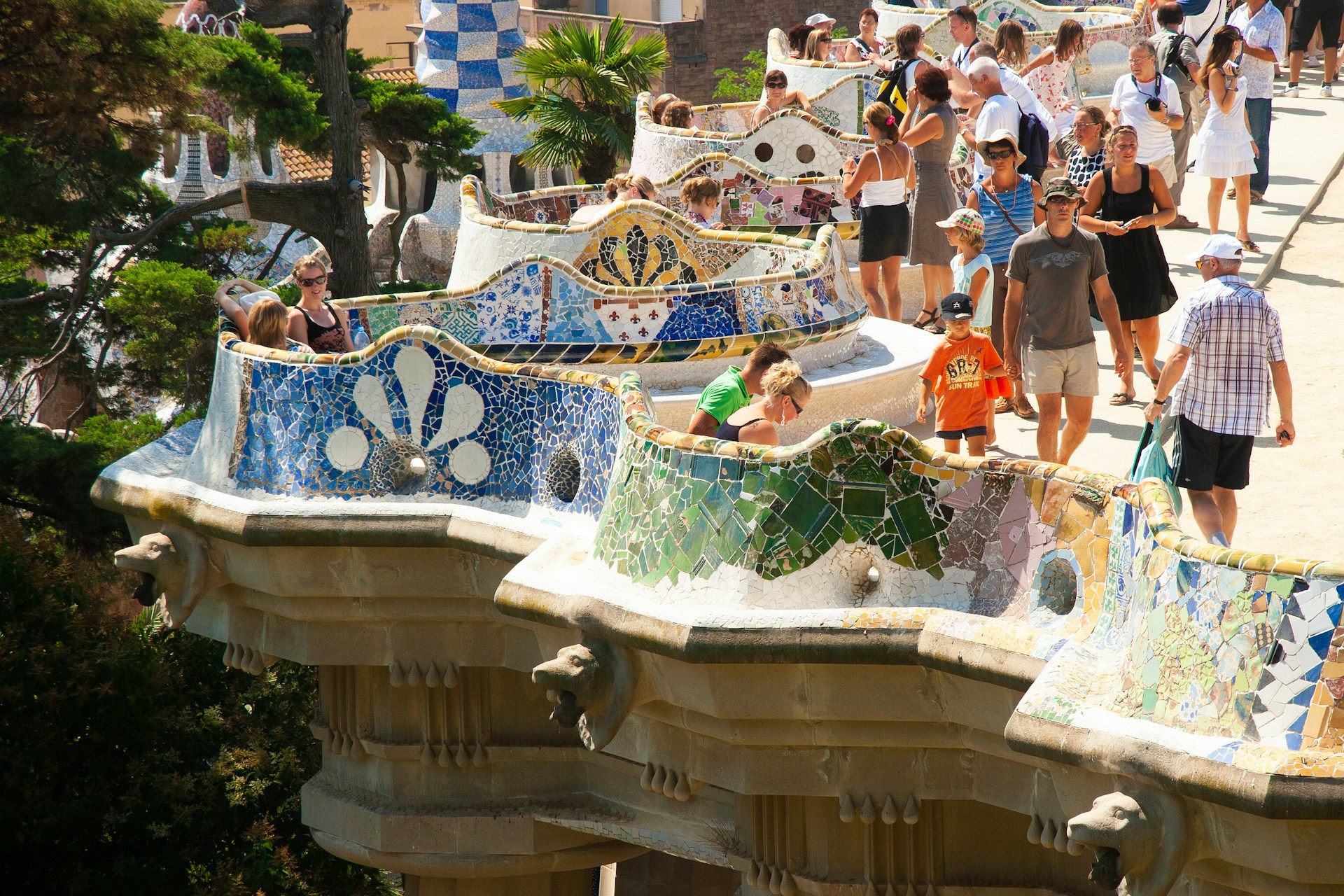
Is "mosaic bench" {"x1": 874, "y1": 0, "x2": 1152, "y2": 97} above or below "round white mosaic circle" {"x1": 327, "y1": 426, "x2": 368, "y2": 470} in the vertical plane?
above

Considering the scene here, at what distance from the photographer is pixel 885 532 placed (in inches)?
270

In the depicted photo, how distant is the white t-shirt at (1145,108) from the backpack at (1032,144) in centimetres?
129

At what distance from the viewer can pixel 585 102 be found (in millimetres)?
21234

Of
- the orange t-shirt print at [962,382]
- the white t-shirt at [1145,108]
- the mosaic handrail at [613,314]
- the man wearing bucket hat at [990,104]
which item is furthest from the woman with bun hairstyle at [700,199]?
the orange t-shirt print at [962,382]

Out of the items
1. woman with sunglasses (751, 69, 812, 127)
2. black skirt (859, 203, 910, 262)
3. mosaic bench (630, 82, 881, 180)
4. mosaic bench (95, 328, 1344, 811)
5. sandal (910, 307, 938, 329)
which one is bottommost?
mosaic bench (95, 328, 1344, 811)

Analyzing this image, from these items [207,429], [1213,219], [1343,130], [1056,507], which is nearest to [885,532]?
[1056,507]

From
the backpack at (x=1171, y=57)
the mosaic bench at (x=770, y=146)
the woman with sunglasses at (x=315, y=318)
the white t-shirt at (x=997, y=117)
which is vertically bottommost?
the woman with sunglasses at (x=315, y=318)

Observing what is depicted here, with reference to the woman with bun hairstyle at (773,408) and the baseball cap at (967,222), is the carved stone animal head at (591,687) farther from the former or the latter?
the baseball cap at (967,222)

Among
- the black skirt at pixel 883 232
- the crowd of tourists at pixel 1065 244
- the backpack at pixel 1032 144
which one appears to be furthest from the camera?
the backpack at pixel 1032 144

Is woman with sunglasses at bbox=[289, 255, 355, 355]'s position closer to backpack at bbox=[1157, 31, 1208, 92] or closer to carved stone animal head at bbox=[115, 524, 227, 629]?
carved stone animal head at bbox=[115, 524, 227, 629]

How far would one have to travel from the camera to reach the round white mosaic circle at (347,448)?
877cm

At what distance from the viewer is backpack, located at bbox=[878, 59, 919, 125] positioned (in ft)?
45.2

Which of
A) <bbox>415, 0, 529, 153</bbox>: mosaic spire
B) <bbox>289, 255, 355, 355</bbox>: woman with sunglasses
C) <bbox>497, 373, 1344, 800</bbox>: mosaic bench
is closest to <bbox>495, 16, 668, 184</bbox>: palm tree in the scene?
<bbox>415, 0, 529, 153</bbox>: mosaic spire

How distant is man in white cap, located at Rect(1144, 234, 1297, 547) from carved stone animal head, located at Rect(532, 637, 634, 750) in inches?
99.5
